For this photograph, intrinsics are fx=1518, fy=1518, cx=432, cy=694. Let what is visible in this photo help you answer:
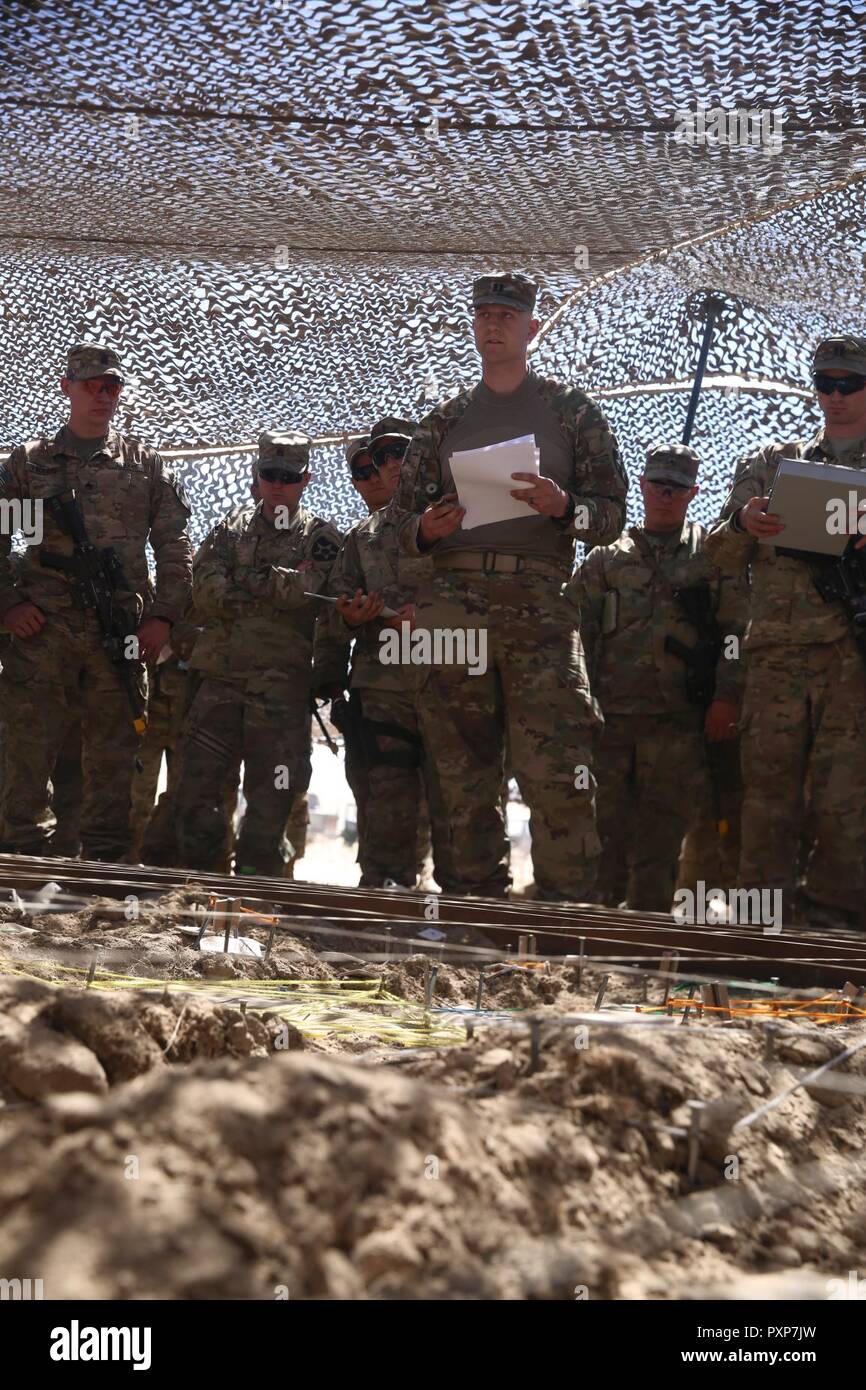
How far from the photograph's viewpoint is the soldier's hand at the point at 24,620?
18.8ft

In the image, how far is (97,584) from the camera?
5.88 metres

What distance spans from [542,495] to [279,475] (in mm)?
2141

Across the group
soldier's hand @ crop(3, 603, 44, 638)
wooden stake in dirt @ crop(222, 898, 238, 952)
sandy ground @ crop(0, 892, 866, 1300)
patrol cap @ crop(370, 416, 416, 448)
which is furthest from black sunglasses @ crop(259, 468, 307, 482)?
sandy ground @ crop(0, 892, 866, 1300)

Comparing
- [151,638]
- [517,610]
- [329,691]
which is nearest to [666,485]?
[329,691]

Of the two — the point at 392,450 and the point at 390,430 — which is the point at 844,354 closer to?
the point at 392,450

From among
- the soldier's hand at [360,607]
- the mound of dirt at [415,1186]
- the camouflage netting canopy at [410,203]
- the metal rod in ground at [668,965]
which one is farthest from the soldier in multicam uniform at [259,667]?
the mound of dirt at [415,1186]

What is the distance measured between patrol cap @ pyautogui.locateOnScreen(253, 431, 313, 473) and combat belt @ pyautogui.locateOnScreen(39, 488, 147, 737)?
775 millimetres

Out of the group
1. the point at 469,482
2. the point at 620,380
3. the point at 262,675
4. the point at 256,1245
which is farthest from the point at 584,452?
the point at 256,1245

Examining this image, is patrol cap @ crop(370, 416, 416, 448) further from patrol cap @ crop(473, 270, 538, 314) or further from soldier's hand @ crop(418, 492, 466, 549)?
soldier's hand @ crop(418, 492, 466, 549)

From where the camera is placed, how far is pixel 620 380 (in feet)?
25.1

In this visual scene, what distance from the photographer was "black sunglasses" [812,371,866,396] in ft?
16.2

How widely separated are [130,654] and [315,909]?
1965 mm

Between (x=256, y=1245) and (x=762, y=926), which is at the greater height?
(x=762, y=926)

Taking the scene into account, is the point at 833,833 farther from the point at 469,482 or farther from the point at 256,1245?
the point at 256,1245
